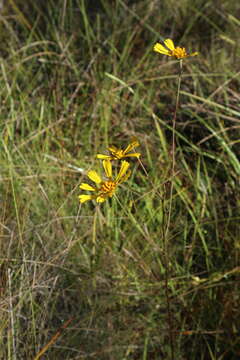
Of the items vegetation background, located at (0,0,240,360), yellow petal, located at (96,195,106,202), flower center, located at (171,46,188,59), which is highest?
flower center, located at (171,46,188,59)

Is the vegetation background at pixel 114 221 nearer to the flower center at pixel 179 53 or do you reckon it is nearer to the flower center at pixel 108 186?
the flower center at pixel 108 186

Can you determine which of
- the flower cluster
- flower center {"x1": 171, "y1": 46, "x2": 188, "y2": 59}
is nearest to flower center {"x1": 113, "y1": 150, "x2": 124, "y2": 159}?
the flower cluster

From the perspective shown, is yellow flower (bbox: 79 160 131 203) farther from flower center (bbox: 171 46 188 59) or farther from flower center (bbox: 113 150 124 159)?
flower center (bbox: 171 46 188 59)

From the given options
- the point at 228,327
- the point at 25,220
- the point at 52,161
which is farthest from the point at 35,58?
the point at 228,327

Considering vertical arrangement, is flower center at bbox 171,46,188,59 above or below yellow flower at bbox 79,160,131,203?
above

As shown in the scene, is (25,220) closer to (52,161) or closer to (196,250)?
(52,161)

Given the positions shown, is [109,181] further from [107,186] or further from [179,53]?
[179,53]

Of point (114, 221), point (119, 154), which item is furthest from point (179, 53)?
point (114, 221)

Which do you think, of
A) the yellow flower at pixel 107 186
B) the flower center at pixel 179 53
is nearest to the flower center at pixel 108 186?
the yellow flower at pixel 107 186
